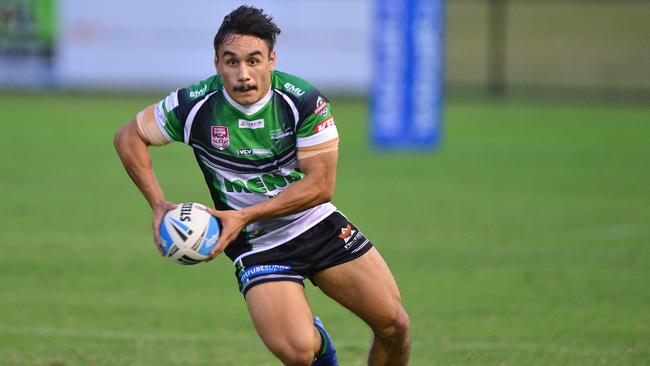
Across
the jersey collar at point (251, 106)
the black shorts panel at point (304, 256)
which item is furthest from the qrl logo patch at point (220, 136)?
the black shorts panel at point (304, 256)

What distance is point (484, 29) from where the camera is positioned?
1855 inches

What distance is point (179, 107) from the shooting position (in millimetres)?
6770

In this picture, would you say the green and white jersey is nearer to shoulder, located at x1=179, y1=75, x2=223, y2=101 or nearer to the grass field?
shoulder, located at x1=179, y1=75, x2=223, y2=101

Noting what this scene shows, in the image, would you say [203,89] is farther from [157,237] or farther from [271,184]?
[157,237]

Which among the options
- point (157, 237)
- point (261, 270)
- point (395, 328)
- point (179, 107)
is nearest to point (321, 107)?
point (179, 107)

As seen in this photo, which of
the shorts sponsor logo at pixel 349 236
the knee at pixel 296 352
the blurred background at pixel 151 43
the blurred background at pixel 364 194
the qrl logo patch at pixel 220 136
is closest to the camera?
the knee at pixel 296 352

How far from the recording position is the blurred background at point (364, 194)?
956cm

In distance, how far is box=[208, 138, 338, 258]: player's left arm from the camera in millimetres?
6543

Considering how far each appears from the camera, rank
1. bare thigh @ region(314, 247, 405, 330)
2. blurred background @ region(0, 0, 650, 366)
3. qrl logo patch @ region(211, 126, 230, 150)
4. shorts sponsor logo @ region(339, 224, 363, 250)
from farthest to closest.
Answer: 1. blurred background @ region(0, 0, 650, 366)
2. shorts sponsor logo @ region(339, 224, 363, 250)
3. bare thigh @ region(314, 247, 405, 330)
4. qrl logo patch @ region(211, 126, 230, 150)

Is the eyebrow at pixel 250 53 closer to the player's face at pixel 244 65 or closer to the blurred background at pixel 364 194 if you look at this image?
the player's face at pixel 244 65

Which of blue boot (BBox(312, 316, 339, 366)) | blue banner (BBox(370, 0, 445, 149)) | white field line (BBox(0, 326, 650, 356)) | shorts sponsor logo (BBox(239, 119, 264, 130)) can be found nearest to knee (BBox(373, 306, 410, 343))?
blue boot (BBox(312, 316, 339, 366))

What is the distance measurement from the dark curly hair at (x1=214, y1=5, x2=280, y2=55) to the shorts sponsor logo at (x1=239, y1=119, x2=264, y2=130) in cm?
40

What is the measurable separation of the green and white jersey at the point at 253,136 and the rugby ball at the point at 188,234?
458mm

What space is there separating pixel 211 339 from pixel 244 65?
136 inches
